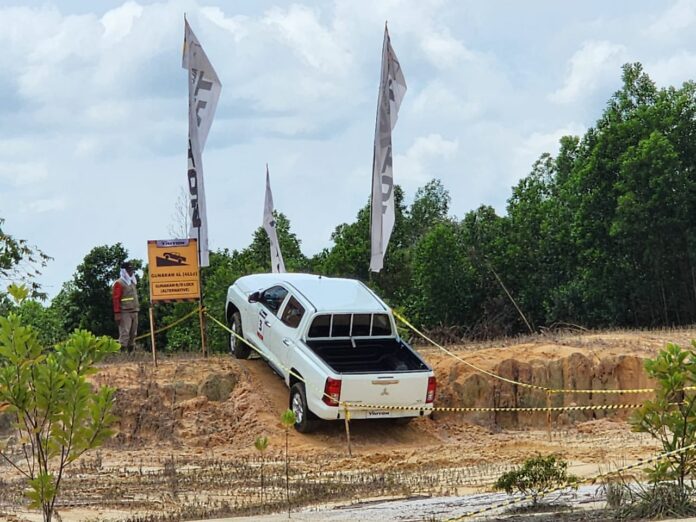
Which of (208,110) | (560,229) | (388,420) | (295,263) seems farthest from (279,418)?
(295,263)

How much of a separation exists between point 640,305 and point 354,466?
2914 cm

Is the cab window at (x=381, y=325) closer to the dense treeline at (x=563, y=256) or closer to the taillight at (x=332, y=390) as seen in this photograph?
the taillight at (x=332, y=390)

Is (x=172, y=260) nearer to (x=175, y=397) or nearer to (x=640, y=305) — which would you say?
(x=175, y=397)

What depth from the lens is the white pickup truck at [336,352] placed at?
17.9m

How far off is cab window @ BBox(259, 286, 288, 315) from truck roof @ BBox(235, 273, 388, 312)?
5.5 inches

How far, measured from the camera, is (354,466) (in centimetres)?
1644

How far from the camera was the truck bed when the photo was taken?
735 inches

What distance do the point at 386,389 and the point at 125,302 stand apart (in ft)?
23.8

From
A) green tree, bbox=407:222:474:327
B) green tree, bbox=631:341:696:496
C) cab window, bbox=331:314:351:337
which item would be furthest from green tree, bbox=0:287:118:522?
green tree, bbox=407:222:474:327

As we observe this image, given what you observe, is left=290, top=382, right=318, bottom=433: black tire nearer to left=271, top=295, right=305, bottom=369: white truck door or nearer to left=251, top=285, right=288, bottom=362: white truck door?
left=271, top=295, right=305, bottom=369: white truck door

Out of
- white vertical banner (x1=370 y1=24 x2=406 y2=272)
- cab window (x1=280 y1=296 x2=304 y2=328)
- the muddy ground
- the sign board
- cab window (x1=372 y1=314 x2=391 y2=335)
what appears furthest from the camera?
white vertical banner (x1=370 y1=24 x2=406 y2=272)

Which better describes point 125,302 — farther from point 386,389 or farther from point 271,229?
point 271,229

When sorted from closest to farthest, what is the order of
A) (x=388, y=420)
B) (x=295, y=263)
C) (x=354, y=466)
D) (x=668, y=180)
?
(x=354, y=466) → (x=388, y=420) → (x=668, y=180) → (x=295, y=263)

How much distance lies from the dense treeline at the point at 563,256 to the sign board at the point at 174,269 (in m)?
16.7
